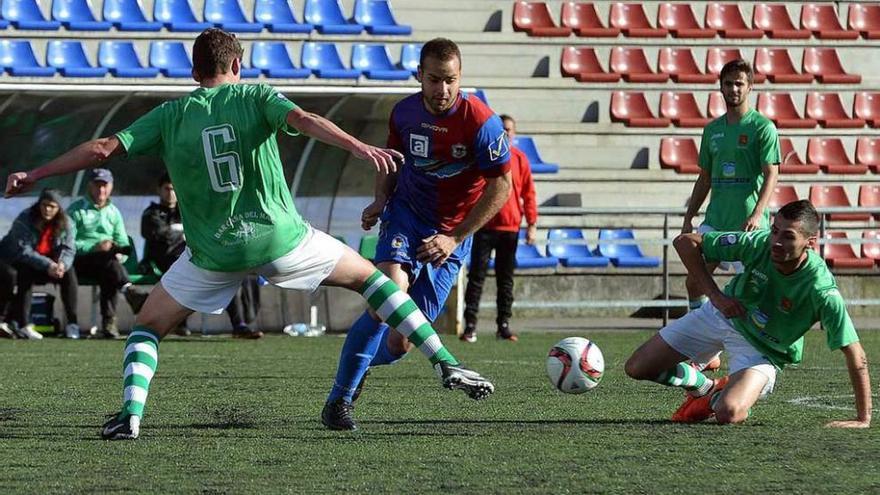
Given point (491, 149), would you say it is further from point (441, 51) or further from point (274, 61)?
point (274, 61)

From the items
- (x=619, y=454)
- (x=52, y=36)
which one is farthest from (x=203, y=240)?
(x=52, y=36)

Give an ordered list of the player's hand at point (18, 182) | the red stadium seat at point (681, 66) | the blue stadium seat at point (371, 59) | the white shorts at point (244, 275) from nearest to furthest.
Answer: the player's hand at point (18, 182)
the white shorts at point (244, 275)
the blue stadium seat at point (371, 59)
the red stadium seat at point (681, 66)

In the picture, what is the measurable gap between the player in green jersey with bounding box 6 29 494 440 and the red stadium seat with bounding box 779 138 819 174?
15381 millimetres

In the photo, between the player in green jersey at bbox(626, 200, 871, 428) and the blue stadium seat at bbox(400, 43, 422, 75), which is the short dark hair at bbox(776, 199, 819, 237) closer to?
the player in green jersey at bbox(626, 200, 871, 428)

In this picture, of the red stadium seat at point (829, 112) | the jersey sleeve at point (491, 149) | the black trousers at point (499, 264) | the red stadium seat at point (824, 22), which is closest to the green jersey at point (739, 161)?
the jersey sleeve at point (491, 149)

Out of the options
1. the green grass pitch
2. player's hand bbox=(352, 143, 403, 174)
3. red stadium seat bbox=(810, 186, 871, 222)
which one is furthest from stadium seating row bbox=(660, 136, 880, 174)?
player's hand bbox=(352, 143, 403, 174)

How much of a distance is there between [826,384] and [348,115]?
22.9 feet

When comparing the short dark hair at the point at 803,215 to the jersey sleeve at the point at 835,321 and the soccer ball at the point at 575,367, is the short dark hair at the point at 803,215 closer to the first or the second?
the jersey sleeve at the point at 835,321

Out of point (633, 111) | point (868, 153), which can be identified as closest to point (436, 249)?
point (633, 111)

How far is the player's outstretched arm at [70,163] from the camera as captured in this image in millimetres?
5762

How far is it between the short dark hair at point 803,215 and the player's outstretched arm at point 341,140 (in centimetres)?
173

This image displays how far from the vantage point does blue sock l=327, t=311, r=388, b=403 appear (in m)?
6.57

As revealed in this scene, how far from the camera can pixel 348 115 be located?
14844mm

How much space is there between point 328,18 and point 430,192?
14.3 metres
